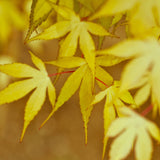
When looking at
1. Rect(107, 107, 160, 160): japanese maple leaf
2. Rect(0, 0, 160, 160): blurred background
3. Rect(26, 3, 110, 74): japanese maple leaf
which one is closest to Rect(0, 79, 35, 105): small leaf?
Rect(26, 3, 110, 74): japanese maple leaf

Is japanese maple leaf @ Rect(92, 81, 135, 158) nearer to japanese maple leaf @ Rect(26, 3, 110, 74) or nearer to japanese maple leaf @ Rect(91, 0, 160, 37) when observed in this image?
japanese maple leaf @ Rect(26, 3, 110, 74)

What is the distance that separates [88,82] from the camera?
67cm

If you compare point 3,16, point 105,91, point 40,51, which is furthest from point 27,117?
point 40,51

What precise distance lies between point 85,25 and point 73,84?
141mm

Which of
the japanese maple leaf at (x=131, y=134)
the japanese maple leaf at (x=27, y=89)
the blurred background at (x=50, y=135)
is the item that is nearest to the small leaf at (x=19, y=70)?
the japanese maple leaf at (x=27, y=89)

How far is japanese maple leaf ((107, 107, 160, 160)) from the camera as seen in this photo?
Answer: 54cm

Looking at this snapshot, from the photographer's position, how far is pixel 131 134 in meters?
0.57

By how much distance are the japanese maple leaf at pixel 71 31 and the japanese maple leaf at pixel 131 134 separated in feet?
0.48

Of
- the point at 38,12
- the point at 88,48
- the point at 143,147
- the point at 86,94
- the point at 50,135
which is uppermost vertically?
the point at 38,12

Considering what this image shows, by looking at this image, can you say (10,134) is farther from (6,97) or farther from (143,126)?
(143,126)

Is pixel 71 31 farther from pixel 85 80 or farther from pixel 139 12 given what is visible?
pixel 139 12

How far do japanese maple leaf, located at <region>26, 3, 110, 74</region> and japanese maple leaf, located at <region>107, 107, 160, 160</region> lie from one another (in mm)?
146

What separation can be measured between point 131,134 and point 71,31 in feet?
0.85

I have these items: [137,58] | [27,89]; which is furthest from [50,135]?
[137,58]
